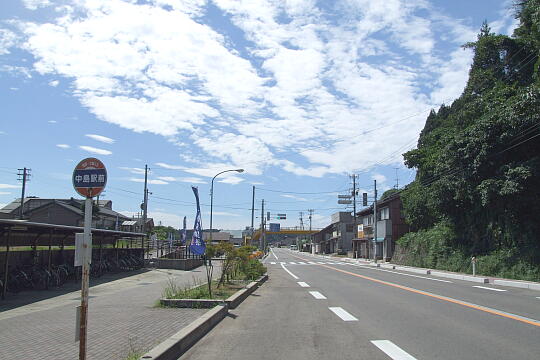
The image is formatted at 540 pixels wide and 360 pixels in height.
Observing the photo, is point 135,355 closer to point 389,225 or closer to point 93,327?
point 93,327

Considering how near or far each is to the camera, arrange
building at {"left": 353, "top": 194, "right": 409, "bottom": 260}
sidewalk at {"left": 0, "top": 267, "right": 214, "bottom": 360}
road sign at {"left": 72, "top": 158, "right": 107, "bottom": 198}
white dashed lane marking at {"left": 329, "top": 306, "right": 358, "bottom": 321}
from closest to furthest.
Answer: road sign at {"left": 72, "top": 158, "right": 107, "bottom": 198} → sidewalk at {"left": 0, "top": 267, "right": 214, "bottom": 360} → white dashed lane marking at {"left": 329, "top": 306, "right": 358, "bottom": 321} → building at {"left": 353, "top": 194, "right": 409, "bottom": 260}

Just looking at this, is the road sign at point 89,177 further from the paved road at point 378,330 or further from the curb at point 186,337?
the paved road at point 378,330

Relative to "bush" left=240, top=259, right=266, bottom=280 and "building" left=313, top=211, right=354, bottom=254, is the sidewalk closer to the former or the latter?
"bush" left=240, top=259, right=266, bottom=280

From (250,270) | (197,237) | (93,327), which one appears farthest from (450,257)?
(93,327)

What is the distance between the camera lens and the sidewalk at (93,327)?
684 cm

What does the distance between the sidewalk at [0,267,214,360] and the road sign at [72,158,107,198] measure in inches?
96.3

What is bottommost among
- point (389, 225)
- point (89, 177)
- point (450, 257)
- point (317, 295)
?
point (317, 295)

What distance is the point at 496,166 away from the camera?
86.6 feet

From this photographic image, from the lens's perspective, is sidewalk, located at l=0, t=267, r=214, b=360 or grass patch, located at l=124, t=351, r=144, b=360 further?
sidewalk, located at l=0, t=267, r=214, b=360

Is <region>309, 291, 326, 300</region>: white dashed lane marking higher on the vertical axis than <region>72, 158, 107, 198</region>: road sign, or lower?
lower

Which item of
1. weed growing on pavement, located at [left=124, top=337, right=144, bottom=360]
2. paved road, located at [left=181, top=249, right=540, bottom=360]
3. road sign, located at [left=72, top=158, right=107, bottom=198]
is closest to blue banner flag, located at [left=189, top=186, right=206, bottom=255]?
paved road, located at [left=181, top=249, right=540, bottom=360]

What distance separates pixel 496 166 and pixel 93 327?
2486cm

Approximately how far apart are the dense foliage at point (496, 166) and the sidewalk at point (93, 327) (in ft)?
66.1

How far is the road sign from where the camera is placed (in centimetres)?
600
